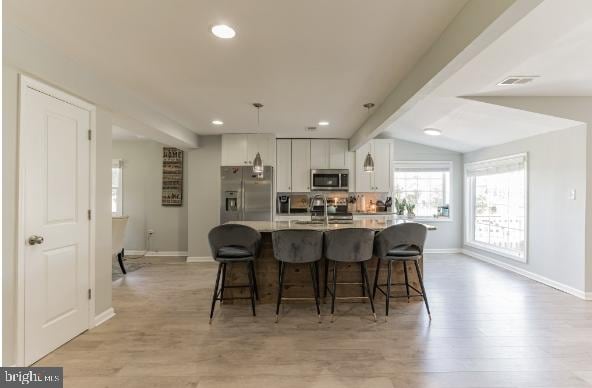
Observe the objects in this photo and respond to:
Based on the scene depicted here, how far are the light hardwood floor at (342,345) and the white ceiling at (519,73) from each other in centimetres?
234

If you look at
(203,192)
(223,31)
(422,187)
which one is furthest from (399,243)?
(422,187)

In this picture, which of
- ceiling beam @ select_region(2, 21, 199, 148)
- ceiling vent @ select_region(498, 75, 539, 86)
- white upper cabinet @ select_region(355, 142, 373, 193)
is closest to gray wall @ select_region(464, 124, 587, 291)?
ceiling vent @ select_region(498, 75, 539, 86)

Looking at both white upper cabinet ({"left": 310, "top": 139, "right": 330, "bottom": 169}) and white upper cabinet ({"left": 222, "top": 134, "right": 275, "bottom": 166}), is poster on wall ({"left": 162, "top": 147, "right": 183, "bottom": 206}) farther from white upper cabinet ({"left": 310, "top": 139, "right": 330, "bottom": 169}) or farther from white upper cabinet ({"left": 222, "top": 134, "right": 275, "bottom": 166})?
white upper cabinet ({"left": 310, "top": 139, "right": 330, "bottom": 169})

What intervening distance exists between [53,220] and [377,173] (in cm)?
532

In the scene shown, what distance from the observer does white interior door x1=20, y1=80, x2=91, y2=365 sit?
2.55 m

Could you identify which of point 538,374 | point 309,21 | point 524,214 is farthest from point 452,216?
point 309,21

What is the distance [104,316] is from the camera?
11.2 feet

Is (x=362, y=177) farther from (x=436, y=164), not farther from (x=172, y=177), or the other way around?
(x=172, y=177)

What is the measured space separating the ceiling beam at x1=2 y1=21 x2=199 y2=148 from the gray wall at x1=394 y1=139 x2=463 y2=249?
4.98 metres

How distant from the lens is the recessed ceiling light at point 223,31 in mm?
2387

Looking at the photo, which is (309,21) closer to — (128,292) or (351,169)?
(128,292)

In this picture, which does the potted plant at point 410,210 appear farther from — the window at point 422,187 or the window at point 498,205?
the window at point 498,205

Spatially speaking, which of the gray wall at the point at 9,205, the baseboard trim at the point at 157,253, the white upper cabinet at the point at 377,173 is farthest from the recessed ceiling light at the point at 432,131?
the gray wall at the point at 9,205

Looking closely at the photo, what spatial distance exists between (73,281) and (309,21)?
2974 millimetres
